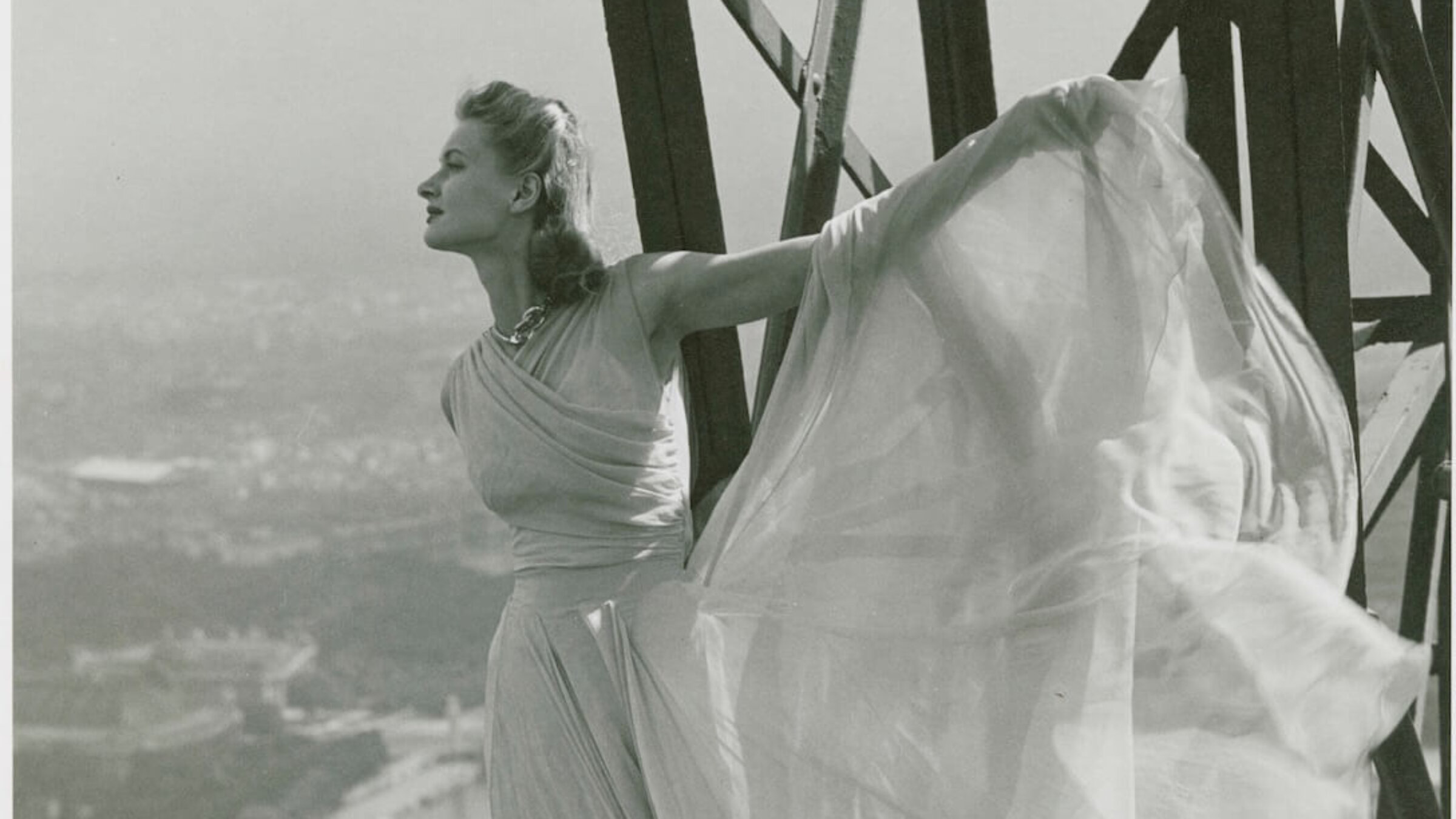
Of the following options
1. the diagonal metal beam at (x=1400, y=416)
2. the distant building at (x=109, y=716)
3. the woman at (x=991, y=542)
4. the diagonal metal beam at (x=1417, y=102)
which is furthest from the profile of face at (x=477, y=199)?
the distant building at (x=109, y=716)

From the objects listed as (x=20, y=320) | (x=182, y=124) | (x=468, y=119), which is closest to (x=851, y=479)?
(x=468, y=119)

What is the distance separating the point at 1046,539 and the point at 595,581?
2.16ft

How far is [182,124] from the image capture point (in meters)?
5.39

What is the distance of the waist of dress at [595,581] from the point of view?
266 cm

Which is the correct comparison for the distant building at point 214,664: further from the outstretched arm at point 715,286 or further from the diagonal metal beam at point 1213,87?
the diagonal metal beam at point 1213,87

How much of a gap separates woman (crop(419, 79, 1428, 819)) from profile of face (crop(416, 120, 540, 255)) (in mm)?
275

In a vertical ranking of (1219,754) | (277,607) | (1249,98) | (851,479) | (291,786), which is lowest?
(291,786)

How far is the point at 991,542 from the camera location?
8.45ft

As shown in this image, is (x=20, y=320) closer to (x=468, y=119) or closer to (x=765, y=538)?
(x=468, y=119)

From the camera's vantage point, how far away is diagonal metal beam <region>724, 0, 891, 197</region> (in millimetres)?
3176

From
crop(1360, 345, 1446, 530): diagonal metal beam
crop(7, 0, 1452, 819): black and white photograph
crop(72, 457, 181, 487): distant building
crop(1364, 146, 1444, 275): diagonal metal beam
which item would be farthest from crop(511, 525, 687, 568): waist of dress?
crop(72, 457, 181, 487): distant building

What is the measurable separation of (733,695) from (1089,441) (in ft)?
2.02

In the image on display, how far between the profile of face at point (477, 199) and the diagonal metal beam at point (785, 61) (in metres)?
0.56

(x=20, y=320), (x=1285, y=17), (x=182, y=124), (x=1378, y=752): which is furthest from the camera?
(x=20, y=320)
